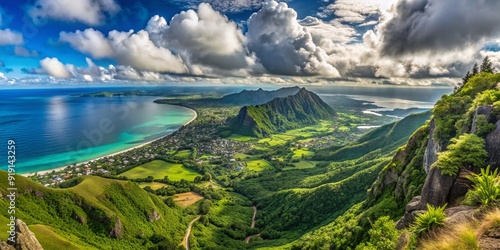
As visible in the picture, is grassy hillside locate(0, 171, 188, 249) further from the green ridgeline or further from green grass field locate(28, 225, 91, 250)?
the green ridgeline

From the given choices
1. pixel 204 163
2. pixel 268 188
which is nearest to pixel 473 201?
pixel 268 188

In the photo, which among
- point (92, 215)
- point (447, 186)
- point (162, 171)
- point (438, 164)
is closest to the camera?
point (447, 186)

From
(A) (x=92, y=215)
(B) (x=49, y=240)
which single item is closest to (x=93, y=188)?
(A) (x=92, y=215)

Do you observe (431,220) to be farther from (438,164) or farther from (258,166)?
(258,166)

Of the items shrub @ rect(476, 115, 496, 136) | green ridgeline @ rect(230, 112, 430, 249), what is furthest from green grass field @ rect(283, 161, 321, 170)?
shrub @ rect(476, 115, 496, 136)

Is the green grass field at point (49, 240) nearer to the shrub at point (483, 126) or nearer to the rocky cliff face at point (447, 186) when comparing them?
the rocky cliff face at point (447, 186)

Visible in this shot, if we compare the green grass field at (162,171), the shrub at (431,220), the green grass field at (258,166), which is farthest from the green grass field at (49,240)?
the green grass field at (258,166)
